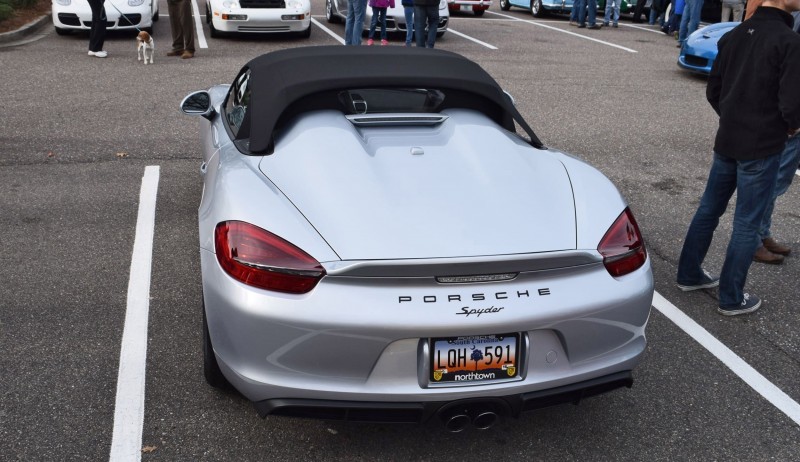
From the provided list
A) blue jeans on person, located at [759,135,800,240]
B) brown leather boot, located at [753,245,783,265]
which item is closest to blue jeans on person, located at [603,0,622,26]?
blue jeans on person, located at [759,135,800,240]

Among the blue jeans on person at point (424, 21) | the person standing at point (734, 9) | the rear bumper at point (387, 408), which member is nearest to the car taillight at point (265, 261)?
the rear bumper at point (387, 408)

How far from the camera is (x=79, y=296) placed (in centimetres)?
439

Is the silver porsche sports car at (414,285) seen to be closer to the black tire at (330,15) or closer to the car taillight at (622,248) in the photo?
the car taillight at (622,248)

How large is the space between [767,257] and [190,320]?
3.63 meters

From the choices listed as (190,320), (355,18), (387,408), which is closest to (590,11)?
(355,18)

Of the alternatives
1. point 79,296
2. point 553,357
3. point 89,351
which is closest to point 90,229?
point 79,296

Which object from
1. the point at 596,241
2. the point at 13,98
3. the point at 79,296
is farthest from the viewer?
the point at 13,98

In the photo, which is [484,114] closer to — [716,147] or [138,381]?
[716,147]

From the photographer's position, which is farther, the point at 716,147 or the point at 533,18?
the point at 533,18

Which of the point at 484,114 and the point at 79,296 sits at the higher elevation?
the point at 484,114

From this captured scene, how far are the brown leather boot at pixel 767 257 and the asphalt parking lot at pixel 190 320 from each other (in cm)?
8

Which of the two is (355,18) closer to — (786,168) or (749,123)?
(786,168)

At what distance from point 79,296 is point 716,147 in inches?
139

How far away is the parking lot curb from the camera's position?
1238 centimetres
